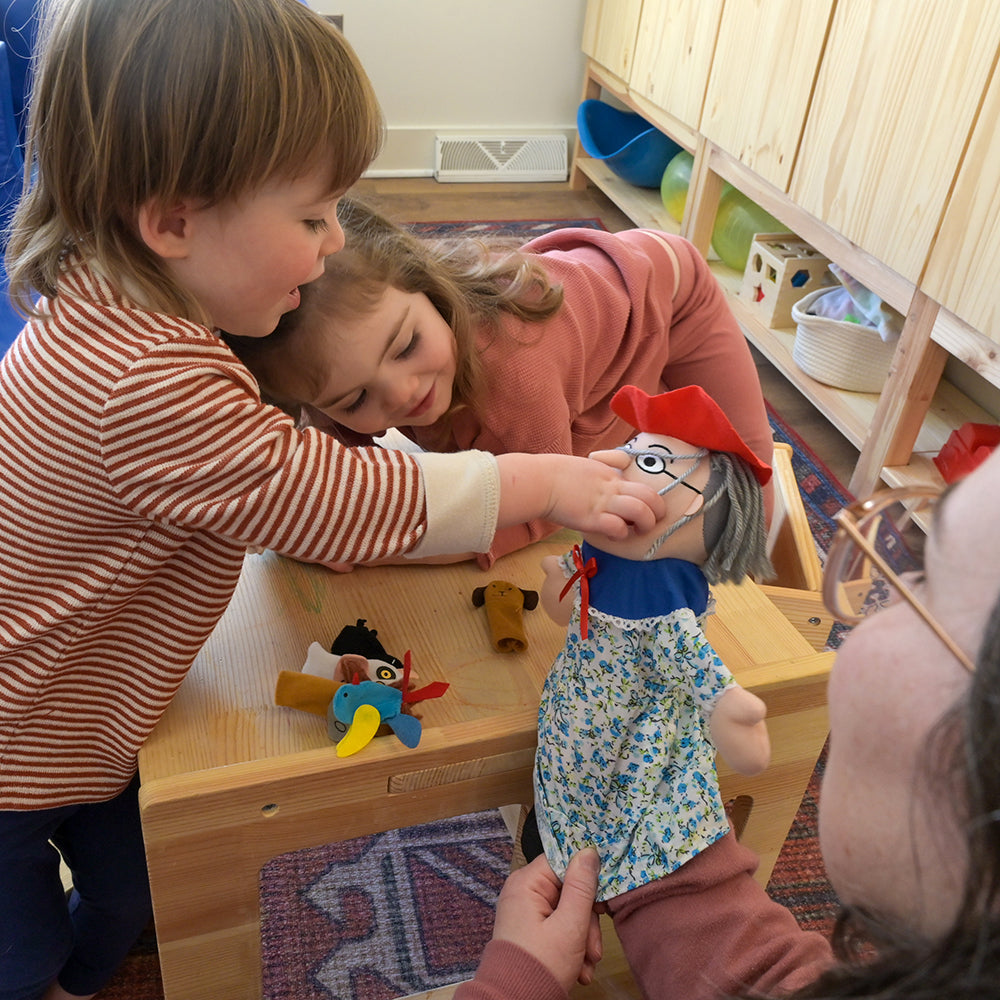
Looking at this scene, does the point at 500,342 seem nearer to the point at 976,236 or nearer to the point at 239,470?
the point at 239,470

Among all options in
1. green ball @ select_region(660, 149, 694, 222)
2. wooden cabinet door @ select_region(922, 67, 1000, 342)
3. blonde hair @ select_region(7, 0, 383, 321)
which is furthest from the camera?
A: green ball @ select_region(660, 149, 694, 222)

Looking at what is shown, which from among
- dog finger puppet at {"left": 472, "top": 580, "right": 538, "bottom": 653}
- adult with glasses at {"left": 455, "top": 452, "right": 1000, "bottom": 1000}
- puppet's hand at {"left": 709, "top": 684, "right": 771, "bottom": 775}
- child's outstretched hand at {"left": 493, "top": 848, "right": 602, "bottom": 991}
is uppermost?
adult with glasses at {"left": 455, "top": 452, "right": 1000, "bottom": 1000}

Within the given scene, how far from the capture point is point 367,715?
2.35 feet

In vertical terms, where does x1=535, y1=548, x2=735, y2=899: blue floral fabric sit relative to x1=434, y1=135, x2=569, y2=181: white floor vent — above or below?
above

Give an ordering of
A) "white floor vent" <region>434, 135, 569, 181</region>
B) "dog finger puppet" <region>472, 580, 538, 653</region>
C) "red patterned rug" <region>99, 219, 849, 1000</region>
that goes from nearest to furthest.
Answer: "dog finger puppet" <region>472, 580, 538, 653</region> → "red patterned rug" <region>99, 219, 849, 1000</region> → "white floor vent" <region>434, 135, 569, 181</region>

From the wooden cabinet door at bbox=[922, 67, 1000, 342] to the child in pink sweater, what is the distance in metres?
0.48

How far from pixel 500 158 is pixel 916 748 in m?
3.09

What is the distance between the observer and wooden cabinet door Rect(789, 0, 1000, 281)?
4.83 feet

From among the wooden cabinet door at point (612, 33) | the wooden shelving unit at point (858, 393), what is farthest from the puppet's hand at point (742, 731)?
the wooden cabinet door at point (612, 33)

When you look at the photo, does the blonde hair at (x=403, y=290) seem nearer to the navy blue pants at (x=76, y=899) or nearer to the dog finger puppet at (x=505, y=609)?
the dog finger puppet at (x=505, y=609)

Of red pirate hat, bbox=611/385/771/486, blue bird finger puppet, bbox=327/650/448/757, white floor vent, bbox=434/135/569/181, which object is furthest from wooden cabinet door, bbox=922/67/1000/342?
white floor vent, bbox=434/135/569/181

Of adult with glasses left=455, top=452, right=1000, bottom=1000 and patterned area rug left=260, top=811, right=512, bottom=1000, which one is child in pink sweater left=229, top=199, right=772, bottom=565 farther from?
adult with glasses left=455, top=452, right=1000, bottom=1000

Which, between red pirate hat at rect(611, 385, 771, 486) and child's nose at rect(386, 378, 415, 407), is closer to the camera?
red pirate hat at rect(611, 385, 771, 486)

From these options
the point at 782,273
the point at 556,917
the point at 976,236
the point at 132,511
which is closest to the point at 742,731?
the point at 556,917
